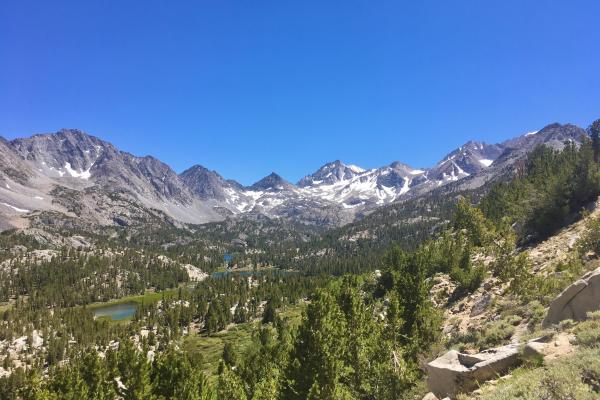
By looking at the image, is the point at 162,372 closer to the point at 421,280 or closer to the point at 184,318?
the point at 421,280

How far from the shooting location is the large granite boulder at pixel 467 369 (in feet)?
65.8

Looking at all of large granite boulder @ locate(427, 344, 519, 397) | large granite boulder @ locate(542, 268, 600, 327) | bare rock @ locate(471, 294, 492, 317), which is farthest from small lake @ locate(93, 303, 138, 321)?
large granite boulder @ locate(542, 268, 600, 327)

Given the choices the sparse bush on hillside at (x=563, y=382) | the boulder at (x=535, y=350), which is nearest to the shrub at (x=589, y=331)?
the boulder at (x=535, y=350)

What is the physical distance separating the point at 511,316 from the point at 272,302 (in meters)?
135

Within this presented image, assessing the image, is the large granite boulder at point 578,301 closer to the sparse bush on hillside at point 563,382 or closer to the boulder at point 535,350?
the boulder at point 535,350

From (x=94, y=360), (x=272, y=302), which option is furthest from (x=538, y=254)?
(x=272, y=302)

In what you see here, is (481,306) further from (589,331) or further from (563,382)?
(563,382)

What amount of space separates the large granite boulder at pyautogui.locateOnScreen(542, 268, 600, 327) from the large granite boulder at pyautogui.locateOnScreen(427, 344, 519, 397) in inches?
192

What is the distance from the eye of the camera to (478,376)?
65.8ft

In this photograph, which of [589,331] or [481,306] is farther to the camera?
[481,306]

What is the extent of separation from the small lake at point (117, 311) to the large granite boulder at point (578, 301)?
171212 millimetres

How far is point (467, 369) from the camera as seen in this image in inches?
809

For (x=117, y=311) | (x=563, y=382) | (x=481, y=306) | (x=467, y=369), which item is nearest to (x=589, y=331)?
(x=563, y=382)

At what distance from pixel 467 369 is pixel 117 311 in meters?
193
